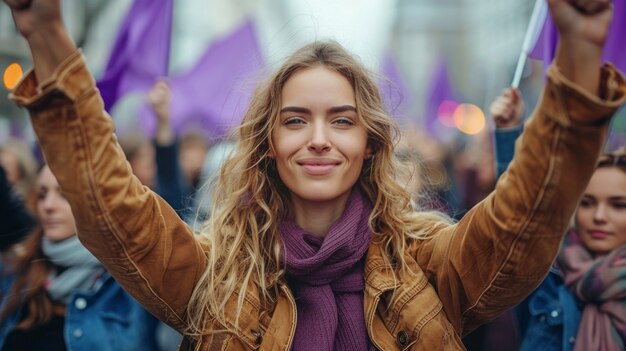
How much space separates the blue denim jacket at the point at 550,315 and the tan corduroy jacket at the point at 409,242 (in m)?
1.12

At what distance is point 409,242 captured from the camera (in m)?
2.70

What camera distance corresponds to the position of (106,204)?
2.10m

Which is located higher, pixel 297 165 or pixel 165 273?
pixel 297 165

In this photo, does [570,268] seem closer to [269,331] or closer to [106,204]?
[269,331]

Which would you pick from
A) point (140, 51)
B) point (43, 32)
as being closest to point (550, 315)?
point (43, 32)

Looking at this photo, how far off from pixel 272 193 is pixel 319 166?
0.96 feet

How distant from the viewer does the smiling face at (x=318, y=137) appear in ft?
8.55

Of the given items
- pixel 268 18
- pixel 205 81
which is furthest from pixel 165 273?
pixel 268 18

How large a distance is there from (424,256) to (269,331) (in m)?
0.56

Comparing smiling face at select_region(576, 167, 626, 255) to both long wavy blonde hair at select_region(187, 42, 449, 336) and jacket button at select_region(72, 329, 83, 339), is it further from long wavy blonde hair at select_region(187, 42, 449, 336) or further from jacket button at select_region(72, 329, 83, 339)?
jacket button at select_region(72, 329, 83, 339)

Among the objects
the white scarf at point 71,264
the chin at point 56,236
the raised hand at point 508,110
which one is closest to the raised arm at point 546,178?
the raised hand at point 508,110

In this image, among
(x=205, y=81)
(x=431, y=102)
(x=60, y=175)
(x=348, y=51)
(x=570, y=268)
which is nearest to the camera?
(x=60, y=175)

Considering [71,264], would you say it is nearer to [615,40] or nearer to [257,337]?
[257,337]

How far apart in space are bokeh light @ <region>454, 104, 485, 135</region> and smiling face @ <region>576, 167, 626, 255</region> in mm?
16203
